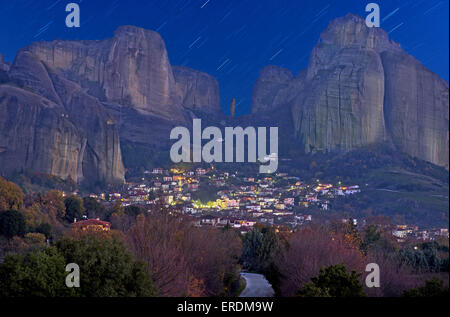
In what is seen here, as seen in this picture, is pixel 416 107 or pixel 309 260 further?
pixel 416 107

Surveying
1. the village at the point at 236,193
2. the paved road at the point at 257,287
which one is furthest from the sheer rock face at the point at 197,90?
the paved road at the point at 257,287

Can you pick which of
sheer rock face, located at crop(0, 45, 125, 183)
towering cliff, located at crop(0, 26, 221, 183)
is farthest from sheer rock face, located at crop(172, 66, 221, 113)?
sheer rock face, located at crop(0, 45, 125, 183)

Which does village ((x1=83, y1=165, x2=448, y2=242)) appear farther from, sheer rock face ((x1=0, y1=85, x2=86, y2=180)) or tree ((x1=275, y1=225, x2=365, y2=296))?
tree ((x1=275, y1=225, x2=365, y2=296))

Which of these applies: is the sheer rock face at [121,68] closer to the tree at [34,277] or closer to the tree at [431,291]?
the tree at [34,277]

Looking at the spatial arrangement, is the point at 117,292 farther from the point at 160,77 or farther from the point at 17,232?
the point at 160,77

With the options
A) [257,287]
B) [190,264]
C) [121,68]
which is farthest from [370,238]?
[121,68]

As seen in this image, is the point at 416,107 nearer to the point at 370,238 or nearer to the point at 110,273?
the point at 370,238

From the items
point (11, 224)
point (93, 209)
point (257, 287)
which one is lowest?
point (257, 287)
